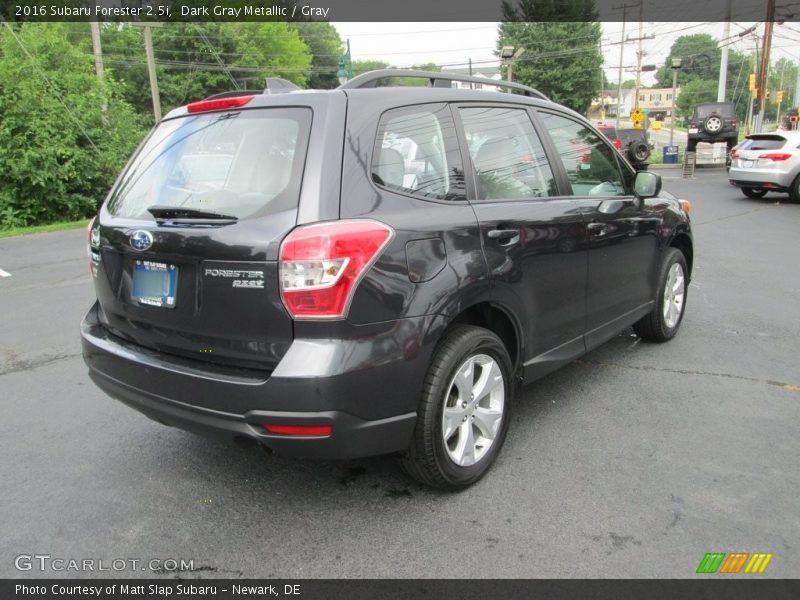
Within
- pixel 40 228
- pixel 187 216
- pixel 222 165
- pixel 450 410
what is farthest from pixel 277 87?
pixel 40 228

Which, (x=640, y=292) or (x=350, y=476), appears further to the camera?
(x=640, y=292)

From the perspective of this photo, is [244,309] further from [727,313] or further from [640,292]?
[727,313]

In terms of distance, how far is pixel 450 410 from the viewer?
2.86m

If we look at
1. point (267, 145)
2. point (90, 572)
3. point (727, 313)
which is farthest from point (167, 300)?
point (727, 313)

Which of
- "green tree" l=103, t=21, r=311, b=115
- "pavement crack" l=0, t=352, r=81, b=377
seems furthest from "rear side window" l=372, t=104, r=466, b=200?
"green tree" l=103, t=21, r=311, b=115

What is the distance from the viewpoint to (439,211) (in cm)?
278

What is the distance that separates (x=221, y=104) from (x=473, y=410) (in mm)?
1810

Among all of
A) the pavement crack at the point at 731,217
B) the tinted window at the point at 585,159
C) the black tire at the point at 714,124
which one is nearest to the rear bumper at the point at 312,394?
the tinted window at the point at 585,159

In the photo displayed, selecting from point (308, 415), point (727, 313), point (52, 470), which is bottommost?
point (727, 313)

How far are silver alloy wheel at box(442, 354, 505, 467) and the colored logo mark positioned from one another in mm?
1016

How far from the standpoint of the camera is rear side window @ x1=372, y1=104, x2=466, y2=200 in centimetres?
271

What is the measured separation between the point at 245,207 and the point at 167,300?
1.73 ft

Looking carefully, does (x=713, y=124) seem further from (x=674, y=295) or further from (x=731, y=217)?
(x=674, y=295)

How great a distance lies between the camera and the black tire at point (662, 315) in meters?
4.79
